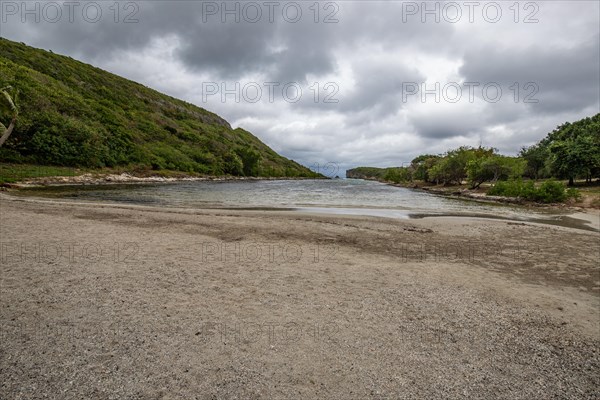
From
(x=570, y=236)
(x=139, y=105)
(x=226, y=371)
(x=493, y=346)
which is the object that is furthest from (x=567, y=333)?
(x=139, y=105)

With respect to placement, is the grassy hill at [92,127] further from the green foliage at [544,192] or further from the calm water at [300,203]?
the green foliage at [544,192]

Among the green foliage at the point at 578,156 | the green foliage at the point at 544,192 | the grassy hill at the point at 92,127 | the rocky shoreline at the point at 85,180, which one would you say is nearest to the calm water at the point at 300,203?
the rocky shoreline at the point at 85,180

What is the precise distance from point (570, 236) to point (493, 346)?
17729 millimetres

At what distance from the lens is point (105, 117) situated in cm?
9056

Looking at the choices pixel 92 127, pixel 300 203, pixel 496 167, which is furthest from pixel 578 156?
pixel 92 127

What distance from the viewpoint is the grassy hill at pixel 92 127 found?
2063 inches

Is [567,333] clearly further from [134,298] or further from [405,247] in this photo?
[134,298]

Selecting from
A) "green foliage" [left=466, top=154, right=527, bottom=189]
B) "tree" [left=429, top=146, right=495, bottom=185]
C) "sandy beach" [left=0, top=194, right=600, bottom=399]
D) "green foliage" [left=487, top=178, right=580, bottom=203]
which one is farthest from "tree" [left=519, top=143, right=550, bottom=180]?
"sandy beach" [left=0, top=194, right=600, bottom=399]

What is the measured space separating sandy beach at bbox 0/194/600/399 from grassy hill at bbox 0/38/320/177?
5508 cm

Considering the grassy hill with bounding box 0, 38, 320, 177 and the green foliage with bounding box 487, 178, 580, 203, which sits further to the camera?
the grassy hill with bounding box 0, 38, 320, 177

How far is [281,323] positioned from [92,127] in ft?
284

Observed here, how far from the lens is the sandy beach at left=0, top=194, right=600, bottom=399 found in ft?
13.4

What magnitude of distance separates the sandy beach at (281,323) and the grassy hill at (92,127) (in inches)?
2169

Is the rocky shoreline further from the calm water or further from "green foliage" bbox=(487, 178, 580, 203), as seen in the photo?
"green foliage" bbox=(487, 178, 580, 203)
